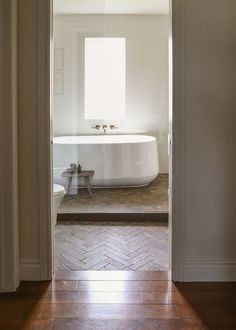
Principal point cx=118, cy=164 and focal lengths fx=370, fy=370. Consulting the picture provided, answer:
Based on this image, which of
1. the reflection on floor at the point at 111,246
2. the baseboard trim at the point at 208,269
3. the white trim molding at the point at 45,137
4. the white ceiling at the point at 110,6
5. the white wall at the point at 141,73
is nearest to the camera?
the white trim molding at the point at 45,137

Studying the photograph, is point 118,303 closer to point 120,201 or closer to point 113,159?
point 120,201

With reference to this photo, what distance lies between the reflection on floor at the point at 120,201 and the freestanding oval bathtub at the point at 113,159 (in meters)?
0.11

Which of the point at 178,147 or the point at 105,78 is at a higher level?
the point at 105,78

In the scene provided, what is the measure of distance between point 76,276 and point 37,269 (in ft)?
0.89

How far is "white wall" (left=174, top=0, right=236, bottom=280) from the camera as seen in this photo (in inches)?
93.8

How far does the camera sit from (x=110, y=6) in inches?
193

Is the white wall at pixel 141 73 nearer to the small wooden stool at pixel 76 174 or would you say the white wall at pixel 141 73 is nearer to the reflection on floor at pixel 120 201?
the reflection on floor at pixel 120 201

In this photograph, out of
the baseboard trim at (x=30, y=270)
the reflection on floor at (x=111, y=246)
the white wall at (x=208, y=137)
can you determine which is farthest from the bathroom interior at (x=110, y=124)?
the white wall at (x=208, y=137)

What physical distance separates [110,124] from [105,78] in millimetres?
660

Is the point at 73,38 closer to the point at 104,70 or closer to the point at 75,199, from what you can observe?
the point at 104,70

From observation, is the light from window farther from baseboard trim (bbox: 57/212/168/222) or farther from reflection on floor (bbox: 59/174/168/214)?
baseboard trim (bbox: 57/212/168/222)

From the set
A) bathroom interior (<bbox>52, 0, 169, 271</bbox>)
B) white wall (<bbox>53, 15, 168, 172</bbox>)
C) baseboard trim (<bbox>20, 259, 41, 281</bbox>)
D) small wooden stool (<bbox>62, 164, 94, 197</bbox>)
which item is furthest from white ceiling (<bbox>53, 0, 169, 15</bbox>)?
baseboard trim (<bbox>20, 259, 41, 281</bbox>)

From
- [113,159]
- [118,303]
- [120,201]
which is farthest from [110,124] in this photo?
[118,303]

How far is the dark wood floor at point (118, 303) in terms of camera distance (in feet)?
6.39
